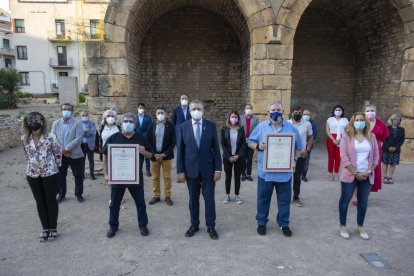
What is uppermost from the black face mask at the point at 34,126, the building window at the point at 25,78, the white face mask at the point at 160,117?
the building window at the point at 25,78

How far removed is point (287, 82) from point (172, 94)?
5.31 m

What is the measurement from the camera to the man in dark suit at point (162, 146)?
533 centimetres

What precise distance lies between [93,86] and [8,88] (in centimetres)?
1529

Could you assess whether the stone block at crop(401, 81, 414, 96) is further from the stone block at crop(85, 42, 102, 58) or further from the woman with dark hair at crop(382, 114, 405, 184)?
the stone block at crop(85, 42, 102, 58)

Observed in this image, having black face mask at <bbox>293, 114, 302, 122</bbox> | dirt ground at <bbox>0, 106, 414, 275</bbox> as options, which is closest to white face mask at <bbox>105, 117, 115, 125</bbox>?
dirt ground at <bbox>0, 106, 414, 275</bbox>

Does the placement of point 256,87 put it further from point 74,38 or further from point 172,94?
point 74,38

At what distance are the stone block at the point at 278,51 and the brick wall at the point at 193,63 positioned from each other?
3323 millimetres

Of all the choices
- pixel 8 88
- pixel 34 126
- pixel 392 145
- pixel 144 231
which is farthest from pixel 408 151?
pixel 8 88

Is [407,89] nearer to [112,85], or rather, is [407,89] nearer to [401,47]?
[401,47]

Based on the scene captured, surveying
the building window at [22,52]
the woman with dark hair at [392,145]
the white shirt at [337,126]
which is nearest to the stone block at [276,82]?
the white shirt at [337,126]

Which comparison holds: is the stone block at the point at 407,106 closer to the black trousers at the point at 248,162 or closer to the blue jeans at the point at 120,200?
the black trousers at the point at 248,162

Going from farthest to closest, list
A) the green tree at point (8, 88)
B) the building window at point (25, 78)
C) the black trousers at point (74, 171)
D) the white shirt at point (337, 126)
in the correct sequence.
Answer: the building window at point (25, 78) < the green tree at point (8, 88) < the white shirt at point (337, 126) < the black trousers at point (74, 171)

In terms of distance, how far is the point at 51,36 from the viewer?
36344 millimetres

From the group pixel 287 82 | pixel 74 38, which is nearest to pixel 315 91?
pixel 287 82
